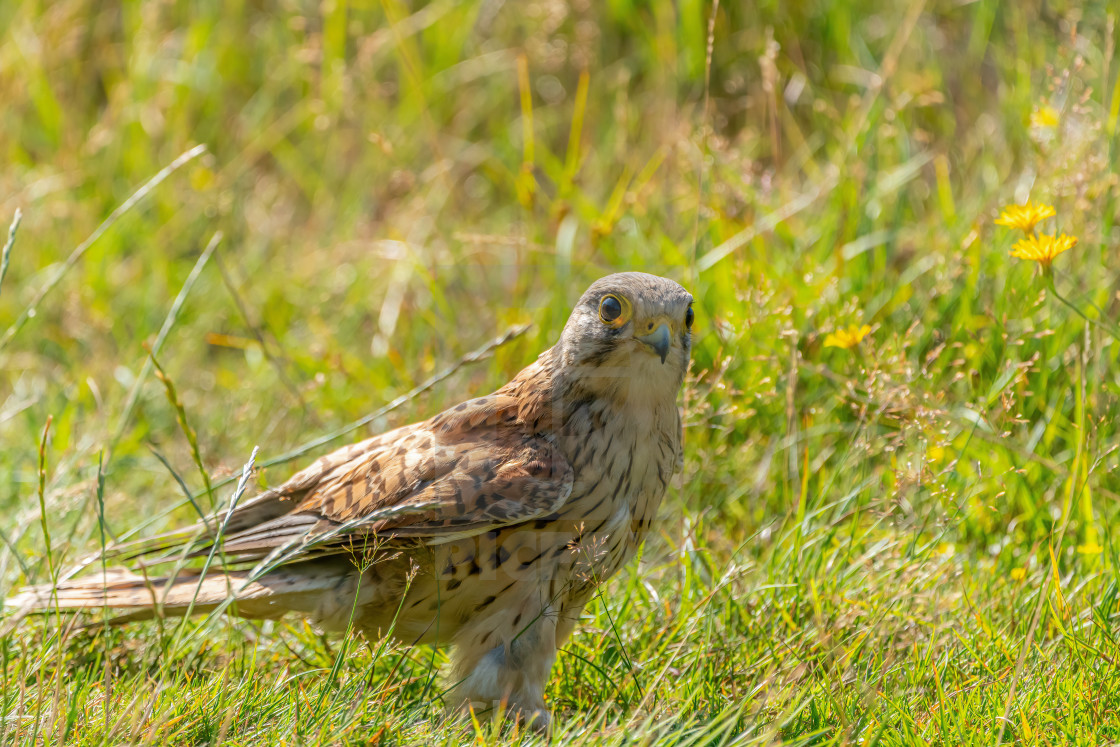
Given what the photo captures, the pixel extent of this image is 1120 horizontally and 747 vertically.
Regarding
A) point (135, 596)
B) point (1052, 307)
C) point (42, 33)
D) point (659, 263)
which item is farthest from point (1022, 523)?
point (42, 33)

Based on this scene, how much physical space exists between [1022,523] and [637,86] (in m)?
3.92

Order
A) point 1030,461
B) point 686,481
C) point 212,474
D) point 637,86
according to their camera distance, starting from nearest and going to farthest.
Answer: point 1030,461
point 686,481
point 212,474
point 637,86

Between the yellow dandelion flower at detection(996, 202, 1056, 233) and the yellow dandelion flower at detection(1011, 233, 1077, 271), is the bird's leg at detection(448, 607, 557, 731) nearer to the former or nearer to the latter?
the yellow dandelion flower at detection(1011, 233, 1077, 271)

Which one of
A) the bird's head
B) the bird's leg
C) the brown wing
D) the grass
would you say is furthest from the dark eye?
the bird's leg

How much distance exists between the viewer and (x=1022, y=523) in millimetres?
3945

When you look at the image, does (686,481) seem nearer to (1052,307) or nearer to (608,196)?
(1052,307)

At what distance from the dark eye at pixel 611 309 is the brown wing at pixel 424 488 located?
0.42m

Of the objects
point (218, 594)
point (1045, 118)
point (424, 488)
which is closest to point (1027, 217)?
point (1045, 118)

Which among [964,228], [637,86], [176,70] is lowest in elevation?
[964,228]

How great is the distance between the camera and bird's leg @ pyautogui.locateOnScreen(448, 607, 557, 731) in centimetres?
320

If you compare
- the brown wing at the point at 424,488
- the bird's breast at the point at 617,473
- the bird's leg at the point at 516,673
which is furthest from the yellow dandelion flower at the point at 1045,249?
the bird's leg at the point at 516,673

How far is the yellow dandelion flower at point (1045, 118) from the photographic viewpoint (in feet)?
14.5

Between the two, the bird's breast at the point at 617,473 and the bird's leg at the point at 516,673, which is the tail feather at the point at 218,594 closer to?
the bird's leg at the point at 516,673

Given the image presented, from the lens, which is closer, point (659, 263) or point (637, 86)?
point (659, 263)
